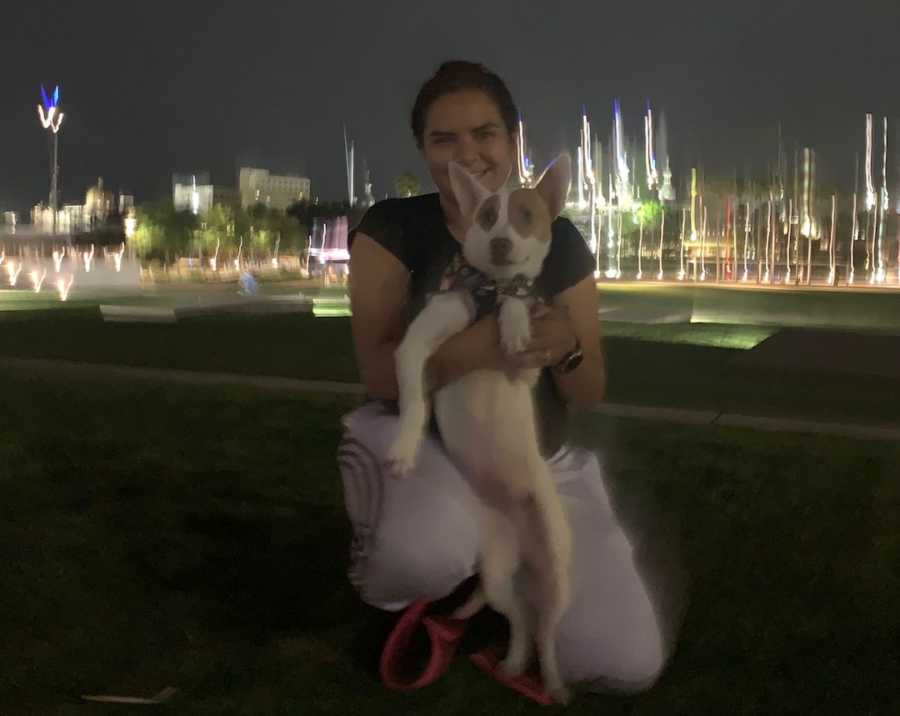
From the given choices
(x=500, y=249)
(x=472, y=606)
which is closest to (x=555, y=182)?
(x=500, y=249)

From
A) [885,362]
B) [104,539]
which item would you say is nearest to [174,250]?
[885,362]

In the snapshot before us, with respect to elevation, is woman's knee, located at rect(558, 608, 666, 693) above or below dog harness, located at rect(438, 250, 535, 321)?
below

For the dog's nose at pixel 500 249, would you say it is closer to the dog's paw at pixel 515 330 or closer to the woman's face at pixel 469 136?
the dog's paw at pixel 515 330

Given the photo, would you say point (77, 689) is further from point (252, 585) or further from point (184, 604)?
point (252, 585)

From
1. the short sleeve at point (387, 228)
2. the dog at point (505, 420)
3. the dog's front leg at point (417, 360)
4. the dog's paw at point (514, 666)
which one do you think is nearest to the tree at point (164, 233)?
the short sleeve at point (387, 228)

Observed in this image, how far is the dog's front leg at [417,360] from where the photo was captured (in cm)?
242

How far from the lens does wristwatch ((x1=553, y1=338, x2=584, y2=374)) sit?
2.55 metres

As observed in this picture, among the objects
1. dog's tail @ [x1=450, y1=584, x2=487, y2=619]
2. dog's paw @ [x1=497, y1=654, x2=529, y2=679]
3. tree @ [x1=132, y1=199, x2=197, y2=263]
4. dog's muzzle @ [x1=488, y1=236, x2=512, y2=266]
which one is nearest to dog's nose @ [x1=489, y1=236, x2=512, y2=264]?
dog's muzzle @ [x1=488, y1=236, x2=512, y2=266]

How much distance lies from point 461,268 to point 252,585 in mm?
1959

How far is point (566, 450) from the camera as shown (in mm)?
2871

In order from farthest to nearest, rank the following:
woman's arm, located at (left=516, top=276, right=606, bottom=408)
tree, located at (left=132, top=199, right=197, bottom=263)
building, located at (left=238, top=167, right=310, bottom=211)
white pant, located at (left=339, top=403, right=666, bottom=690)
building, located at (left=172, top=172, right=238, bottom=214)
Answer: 1. building, located at (left=238, top=167, right=310, bottom=211)
2. building, located at (left=172, top=172, right=238, bottom=214)
3. tree, located at (left=132, top=199, right=197, bottom=263)
4. white pant, located at (left=339, top=403, right=666, bottom=690)
5. woman's arm, located at (left=516, top=276, right=606, bottom=408)

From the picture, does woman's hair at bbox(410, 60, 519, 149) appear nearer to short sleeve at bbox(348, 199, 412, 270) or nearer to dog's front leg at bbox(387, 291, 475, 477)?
short sleeve at bbox(348, 199, 412, 270)

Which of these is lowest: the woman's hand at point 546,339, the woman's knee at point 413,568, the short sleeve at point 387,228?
the woman's knee at point 413,568

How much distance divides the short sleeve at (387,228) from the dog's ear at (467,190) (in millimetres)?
372
